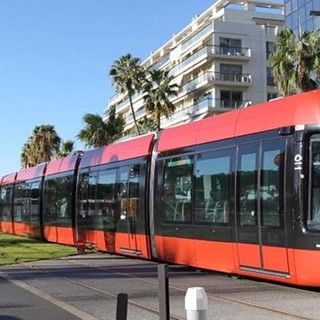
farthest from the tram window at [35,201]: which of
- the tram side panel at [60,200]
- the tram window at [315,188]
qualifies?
the tram window at [315,188]

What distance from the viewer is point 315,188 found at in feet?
34.6

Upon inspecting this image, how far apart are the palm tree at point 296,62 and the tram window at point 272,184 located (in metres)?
20.9

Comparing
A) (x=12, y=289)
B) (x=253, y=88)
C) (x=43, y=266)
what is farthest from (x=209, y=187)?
(x=253, y=88)

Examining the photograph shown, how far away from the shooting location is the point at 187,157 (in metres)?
14.3

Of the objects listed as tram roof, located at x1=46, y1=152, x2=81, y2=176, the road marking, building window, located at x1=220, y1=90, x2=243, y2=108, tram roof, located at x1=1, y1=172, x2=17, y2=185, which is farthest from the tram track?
building window, located at x1=220, y1=90, x2=243, y2=108

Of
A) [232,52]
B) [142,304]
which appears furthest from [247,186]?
[232,52]

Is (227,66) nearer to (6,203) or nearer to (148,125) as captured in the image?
(148,125)

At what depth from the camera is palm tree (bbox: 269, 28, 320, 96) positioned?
3216 centimetres

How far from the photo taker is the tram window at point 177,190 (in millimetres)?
14141

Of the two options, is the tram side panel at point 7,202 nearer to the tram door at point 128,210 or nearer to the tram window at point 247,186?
the tram door at point 128,210

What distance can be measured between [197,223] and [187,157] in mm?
1529

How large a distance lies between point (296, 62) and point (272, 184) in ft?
75.7

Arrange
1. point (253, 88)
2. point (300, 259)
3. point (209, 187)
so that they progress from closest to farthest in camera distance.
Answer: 1. point (300, 259)
2. point (209, 187)
3. point (253, 88)

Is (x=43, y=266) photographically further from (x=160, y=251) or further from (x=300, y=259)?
(x=300, y=259)
